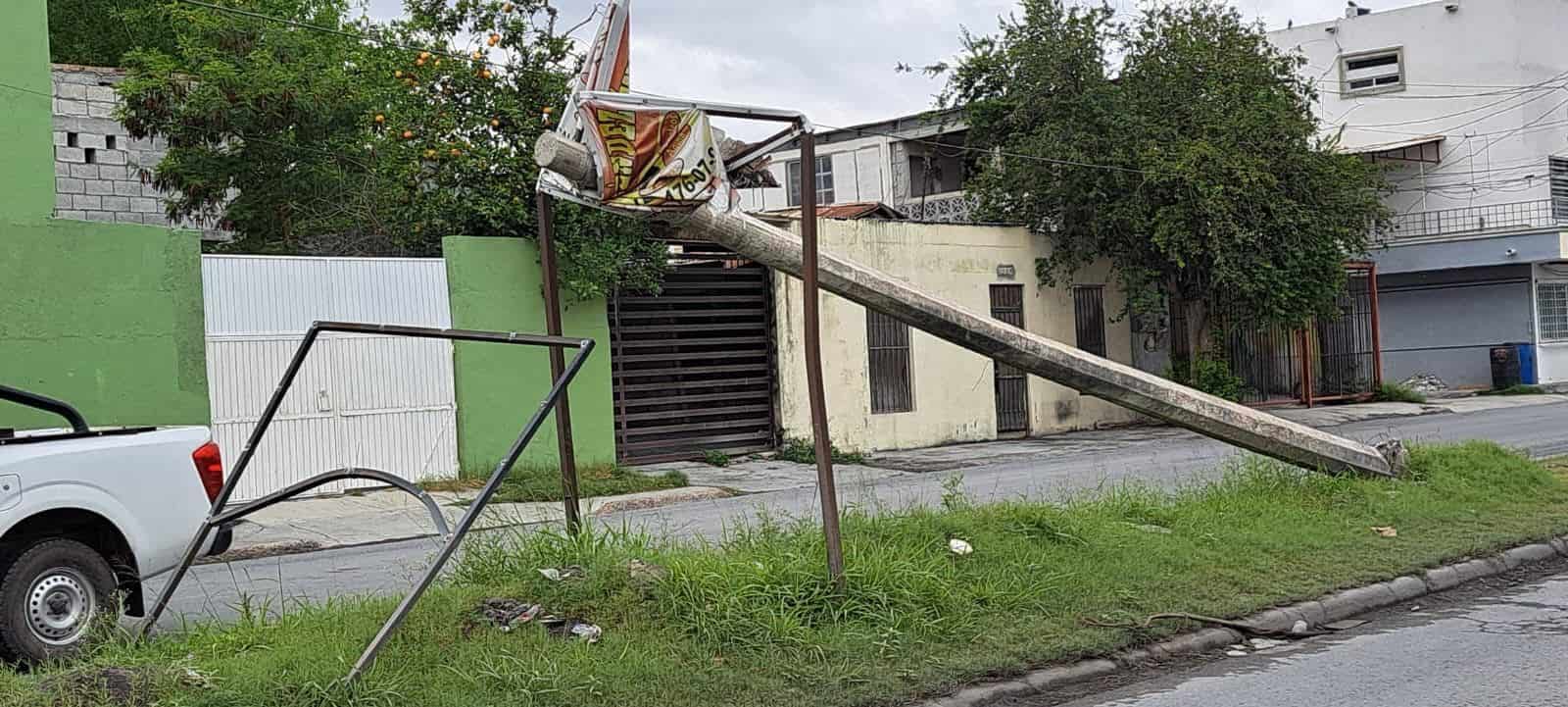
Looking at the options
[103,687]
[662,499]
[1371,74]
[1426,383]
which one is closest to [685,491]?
[662,499]

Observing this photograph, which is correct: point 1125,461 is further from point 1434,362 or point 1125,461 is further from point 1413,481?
point 1434,362

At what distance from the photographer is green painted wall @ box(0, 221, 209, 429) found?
552 inches

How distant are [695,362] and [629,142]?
44.5 ft

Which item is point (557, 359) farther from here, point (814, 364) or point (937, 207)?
point (937, 207)

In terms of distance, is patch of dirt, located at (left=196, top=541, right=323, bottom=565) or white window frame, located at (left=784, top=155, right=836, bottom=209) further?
white window frame, located at (left=784, top=155, right=836, bottom=209)

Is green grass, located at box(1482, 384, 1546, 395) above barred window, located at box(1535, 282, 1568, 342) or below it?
below

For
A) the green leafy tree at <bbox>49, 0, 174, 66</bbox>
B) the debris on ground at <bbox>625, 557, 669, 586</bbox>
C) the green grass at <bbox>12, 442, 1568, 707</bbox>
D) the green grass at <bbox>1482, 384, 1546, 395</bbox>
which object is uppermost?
the green leafy tree at <bbox>49, 0, 174, 66</bbox>

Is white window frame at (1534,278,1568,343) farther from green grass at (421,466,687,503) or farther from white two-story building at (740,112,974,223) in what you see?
green grass at (421,466,687,503)

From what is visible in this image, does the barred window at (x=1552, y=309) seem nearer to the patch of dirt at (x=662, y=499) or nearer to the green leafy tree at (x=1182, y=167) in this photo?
the green leafy tree at (x=1182, y=167)

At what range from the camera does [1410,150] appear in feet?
113

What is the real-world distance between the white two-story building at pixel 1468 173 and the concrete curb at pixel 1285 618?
82.9 ft

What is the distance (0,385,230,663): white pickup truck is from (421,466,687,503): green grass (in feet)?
24.3

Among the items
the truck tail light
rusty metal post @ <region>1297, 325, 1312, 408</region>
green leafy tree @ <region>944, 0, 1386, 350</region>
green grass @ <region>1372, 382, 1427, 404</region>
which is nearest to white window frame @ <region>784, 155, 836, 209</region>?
green leafy tree @ <region>944, 0, 1386, 350</region>

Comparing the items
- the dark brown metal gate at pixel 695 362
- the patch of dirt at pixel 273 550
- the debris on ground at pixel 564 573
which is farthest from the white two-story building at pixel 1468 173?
the debris on ground at pixel 564 573
